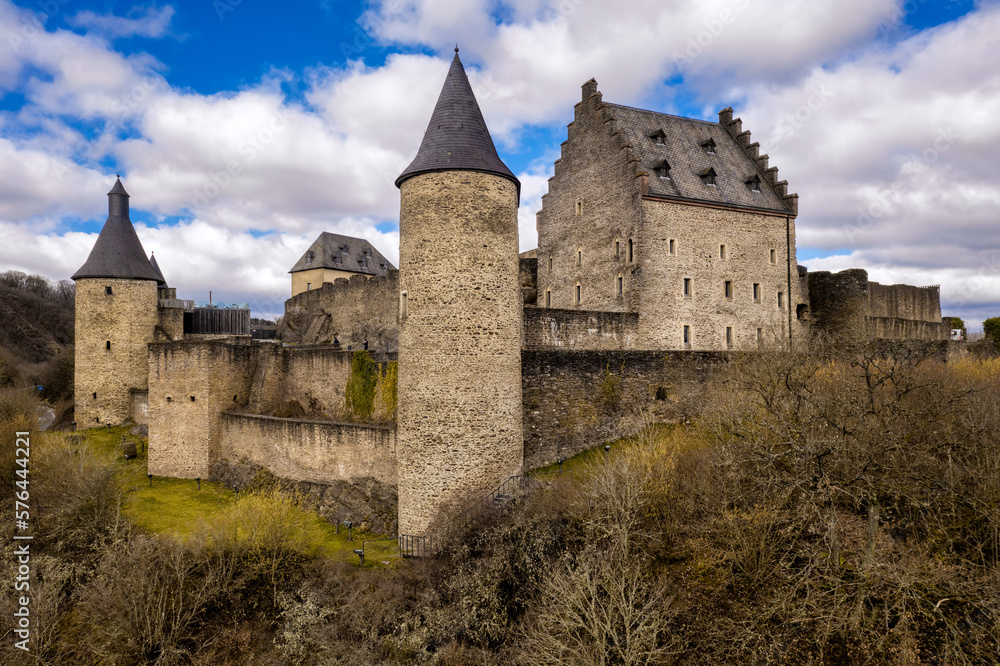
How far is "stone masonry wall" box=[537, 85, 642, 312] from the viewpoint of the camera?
24.1 metres

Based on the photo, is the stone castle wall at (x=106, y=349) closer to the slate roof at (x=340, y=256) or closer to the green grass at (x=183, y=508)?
the green grass at (x=183, y=508)

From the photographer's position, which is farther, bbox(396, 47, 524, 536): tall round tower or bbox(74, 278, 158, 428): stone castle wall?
bbox(74, 278, 158, 428): stone castle wall

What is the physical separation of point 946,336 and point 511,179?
28.9m

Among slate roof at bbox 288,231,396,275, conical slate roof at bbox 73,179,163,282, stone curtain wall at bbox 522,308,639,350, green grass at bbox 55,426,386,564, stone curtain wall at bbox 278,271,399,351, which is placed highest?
slate roof at bbox 288,231,396,275

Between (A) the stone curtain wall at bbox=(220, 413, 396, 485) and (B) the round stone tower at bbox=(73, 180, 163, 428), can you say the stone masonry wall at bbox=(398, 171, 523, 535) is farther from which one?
(B) the round stone tower at bbox=(73, 180, 163, 428)

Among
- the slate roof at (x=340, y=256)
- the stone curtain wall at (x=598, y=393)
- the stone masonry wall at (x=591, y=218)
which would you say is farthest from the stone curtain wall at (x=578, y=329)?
the slate roof at (x=340, y=256)

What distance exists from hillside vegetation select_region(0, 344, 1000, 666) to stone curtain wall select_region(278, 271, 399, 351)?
14.9m

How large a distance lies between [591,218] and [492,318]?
1335 cm

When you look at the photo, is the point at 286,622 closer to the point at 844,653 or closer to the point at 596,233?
the point at 844,653

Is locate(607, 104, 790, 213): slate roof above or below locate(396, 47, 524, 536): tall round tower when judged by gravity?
above

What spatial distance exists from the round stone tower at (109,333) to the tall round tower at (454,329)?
1992 cm

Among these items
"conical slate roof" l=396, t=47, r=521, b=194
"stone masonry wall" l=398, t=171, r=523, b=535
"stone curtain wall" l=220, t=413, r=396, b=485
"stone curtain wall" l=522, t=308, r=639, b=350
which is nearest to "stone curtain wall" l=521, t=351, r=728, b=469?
"stone curtain wall" l=522, t=308, r=639, b=350

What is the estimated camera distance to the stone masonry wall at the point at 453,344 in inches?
551

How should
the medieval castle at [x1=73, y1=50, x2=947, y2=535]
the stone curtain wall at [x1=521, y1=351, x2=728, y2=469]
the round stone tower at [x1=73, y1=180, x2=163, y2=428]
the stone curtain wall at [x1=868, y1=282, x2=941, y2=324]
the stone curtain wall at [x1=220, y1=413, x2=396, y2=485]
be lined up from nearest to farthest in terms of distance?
the medieval castle at [x1=73, y1=50, x2=947, y2=535] < the stone curtain wall at [x1=220, y1=413, x2=396, y2=485] < the stone curtain wall at [x1=521, y1=351, x2=728, y2=469] < the round stone tower at [x1=73, y1=180, x2=163, y2=428] < the stone curtain wall at [x1=868, y1=282, x2=941, y2=324]
